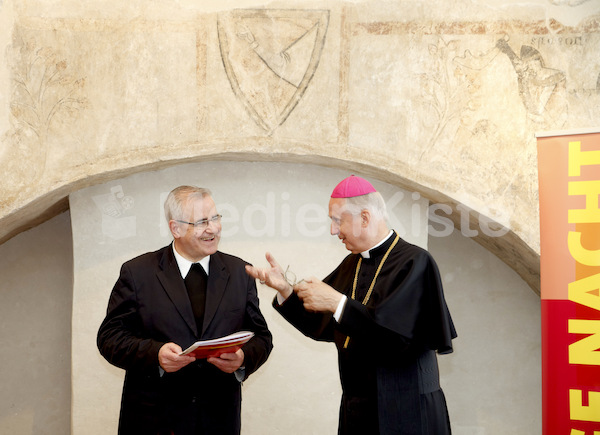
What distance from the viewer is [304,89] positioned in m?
5.02

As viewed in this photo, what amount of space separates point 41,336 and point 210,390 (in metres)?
3.23

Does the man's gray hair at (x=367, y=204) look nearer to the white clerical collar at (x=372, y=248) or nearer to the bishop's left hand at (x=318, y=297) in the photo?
the white clerical collar at (x=372, y=248)

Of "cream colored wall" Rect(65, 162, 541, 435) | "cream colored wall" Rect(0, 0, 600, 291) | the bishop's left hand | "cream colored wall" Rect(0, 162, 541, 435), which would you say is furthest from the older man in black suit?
"cream colored wall" Rect(0, 162, 541, 435)

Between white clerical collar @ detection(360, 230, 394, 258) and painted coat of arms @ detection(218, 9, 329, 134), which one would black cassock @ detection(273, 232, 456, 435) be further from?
painted coat of arms @ detection(218, 9, 329, 134)

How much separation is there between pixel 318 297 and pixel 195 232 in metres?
0.75

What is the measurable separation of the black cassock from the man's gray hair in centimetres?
22

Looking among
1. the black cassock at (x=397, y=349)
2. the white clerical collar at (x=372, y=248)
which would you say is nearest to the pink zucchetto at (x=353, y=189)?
the white clerical collar at (x=372, y=248)

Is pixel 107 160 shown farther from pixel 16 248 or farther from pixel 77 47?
pixel 16 248

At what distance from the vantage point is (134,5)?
194 inches

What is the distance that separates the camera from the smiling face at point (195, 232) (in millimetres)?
3354

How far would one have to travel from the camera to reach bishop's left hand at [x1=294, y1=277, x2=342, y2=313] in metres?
2.96

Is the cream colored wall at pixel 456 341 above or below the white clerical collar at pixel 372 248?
below

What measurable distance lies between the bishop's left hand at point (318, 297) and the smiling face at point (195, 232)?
59 centimetres

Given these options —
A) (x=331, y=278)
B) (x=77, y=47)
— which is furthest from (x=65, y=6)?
(x=331, y=278)
